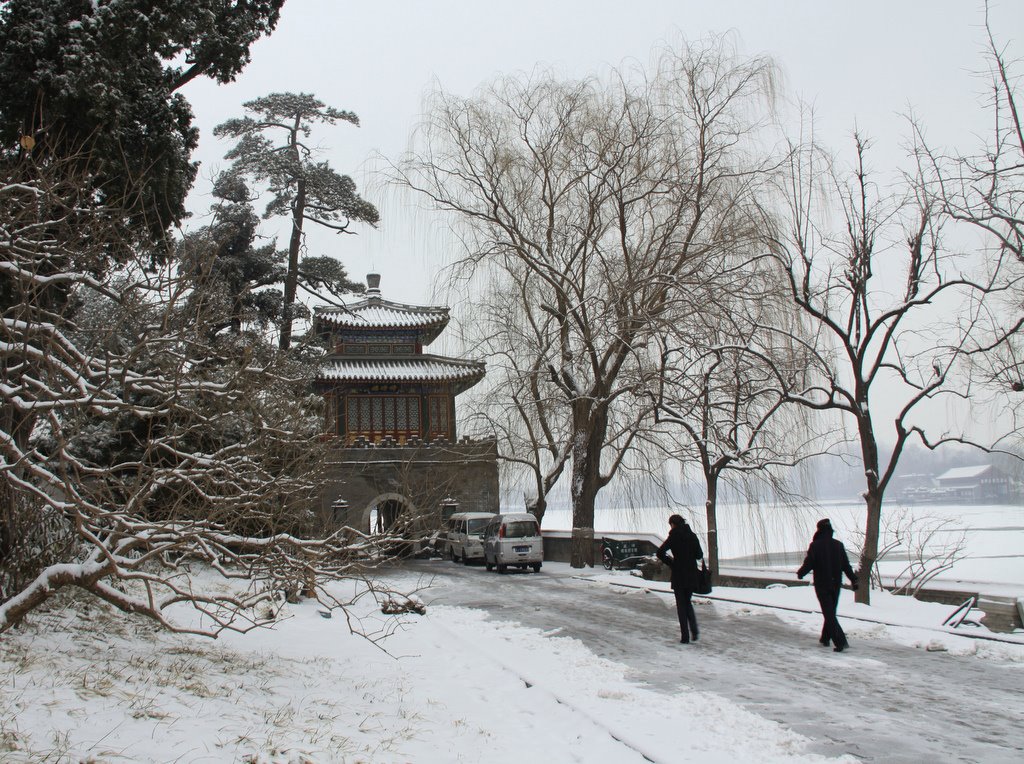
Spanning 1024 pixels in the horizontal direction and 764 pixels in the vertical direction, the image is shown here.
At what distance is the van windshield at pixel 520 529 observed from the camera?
2303 cm

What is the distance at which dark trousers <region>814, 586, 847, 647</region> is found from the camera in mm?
8797

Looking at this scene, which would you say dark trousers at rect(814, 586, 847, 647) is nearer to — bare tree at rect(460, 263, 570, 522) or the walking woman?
the walking woman

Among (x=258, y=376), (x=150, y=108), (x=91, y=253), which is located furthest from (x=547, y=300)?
(x=91, y=253)

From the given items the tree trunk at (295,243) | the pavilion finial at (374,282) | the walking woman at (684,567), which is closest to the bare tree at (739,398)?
the walking woman at (684,567)

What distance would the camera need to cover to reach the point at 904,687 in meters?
6.89

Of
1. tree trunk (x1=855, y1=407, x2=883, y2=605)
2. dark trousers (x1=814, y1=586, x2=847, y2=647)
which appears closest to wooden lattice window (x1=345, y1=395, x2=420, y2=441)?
tree trunk (x1=855, y1=407, x2=883, y2=605)

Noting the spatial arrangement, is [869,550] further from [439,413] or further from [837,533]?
[439,413]

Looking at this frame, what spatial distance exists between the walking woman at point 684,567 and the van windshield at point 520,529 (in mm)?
13419

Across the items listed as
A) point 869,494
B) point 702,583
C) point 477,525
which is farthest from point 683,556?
point 477,525

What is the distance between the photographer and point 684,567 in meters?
9.60

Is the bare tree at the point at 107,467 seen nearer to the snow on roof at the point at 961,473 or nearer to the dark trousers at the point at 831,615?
the dark trousers at the point at 831,615

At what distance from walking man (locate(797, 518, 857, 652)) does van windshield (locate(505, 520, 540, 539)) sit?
1426cm

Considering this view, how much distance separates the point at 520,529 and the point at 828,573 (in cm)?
1472

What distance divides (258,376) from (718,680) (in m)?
5.80
